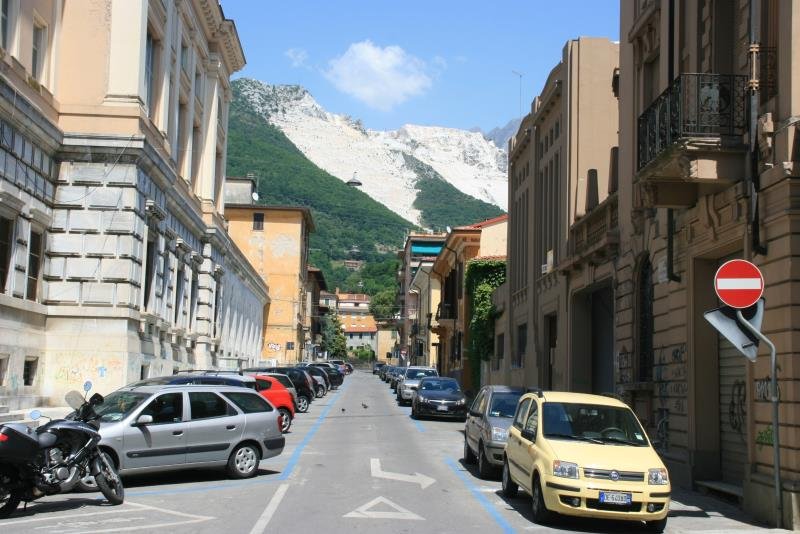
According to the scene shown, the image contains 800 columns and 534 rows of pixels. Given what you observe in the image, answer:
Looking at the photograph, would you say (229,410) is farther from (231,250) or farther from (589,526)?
(231,250)

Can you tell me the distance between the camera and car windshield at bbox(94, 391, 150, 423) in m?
14.6

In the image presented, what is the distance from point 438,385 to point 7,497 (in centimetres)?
2402

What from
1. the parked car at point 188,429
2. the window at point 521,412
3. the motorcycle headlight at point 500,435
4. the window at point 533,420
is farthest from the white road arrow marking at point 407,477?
the window at point 533,420

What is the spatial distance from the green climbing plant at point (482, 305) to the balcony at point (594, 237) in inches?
756

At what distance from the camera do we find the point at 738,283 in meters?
11.7

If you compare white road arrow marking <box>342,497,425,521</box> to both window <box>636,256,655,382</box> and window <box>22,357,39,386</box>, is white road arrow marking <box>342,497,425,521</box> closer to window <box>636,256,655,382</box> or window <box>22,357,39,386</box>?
window <box>636,256,655,382</box>

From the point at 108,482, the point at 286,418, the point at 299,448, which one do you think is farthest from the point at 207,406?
the point at 286,418

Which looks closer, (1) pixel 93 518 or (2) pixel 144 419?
(1) pixel 93 518

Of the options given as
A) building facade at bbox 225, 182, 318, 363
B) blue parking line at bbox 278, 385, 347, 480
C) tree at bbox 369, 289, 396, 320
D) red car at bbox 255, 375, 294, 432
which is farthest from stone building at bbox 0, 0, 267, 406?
tree at bbox 369, 289, 396, 320

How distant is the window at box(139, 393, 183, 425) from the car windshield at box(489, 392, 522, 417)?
225 inches

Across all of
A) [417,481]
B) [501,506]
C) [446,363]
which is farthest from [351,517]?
[446,363]

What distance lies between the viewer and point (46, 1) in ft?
86.8

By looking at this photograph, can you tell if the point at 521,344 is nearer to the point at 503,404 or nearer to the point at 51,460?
the point at 503,404

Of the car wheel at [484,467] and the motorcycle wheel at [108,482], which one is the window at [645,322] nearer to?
the car wheel at [484,467]
